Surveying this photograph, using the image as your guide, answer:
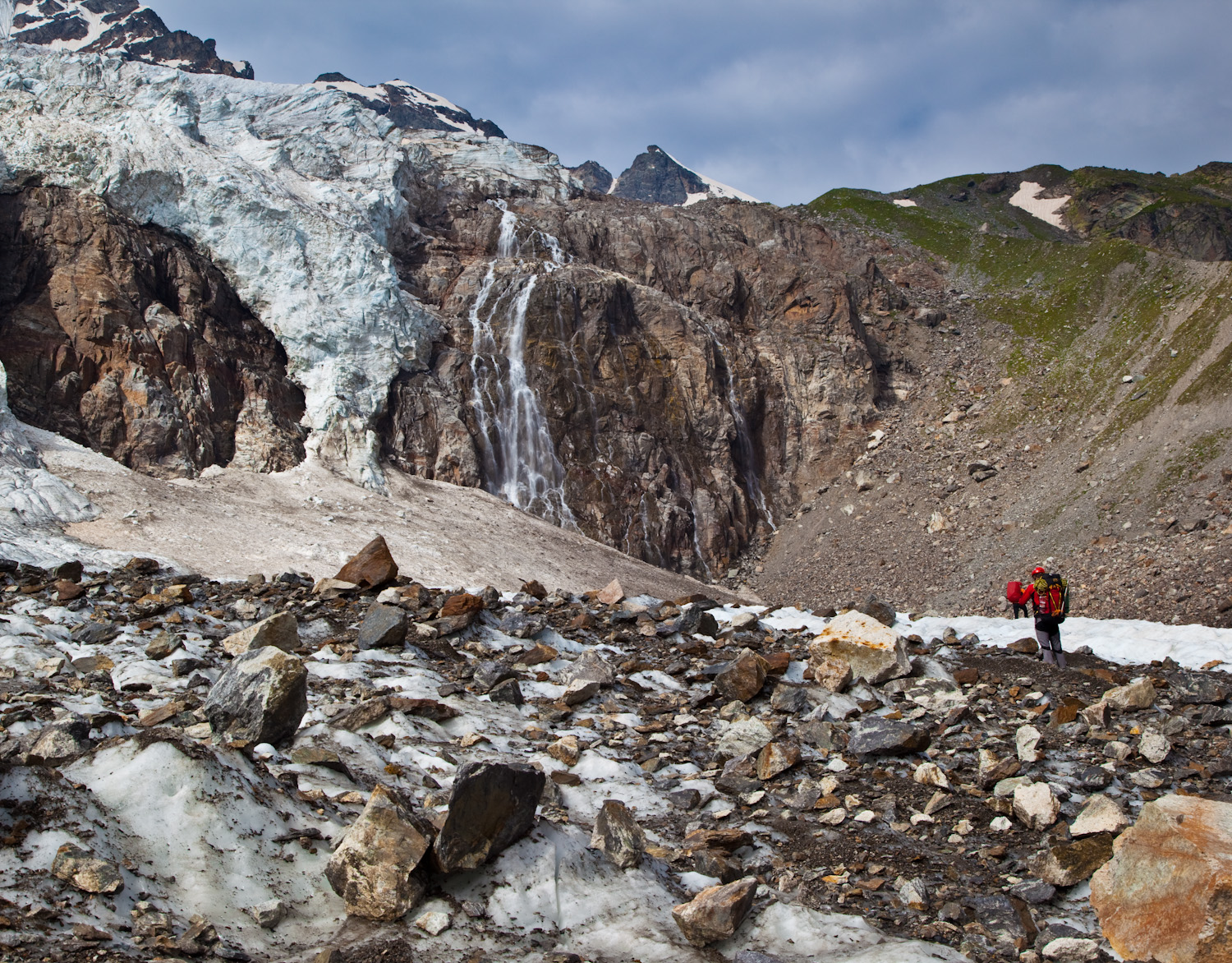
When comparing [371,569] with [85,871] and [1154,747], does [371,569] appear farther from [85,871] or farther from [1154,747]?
[1154,747]

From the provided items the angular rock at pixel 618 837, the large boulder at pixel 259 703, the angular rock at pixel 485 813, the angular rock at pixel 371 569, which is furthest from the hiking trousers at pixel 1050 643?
the angular rock at pixel 371 569

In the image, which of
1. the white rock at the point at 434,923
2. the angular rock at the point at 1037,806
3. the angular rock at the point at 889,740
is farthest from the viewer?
the angular rock at the point at 889,740

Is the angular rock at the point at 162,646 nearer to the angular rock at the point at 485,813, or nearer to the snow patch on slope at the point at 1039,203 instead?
the angular rock at the point at 485,813

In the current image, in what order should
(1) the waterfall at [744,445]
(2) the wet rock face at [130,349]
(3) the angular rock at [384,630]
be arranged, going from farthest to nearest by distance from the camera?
(1) the waterfall at [744,445], (2) the wet rock face at [130,349], (3) the angular rock at [384,630]

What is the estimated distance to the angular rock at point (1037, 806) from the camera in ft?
21.4

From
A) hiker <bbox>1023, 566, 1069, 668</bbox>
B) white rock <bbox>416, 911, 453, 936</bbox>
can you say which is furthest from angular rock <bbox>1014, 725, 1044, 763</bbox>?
white rock <bbox>416, 911, 453, 936</bbox>

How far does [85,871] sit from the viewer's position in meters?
4.33

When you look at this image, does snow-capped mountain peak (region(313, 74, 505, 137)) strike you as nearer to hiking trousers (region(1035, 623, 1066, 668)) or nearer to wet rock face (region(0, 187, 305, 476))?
wet rock face (region(0, 187, 305, 476))

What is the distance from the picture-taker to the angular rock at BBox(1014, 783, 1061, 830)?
6.52 meters

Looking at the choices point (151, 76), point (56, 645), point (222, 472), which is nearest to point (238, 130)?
point (151, 76)

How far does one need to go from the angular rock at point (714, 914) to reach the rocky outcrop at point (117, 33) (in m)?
164

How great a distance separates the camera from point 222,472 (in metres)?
26.0

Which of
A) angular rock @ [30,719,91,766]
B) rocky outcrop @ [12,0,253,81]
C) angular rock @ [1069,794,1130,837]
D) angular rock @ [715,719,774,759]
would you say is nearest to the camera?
angular rock @ [30,719,91,766]

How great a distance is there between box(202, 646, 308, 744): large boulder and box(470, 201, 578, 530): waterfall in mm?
25170
